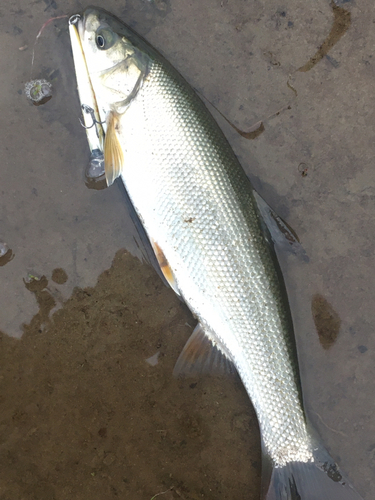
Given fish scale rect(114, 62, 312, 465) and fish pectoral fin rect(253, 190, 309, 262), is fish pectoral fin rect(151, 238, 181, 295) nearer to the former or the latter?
fish scale rect(114, 62, 312, 465)

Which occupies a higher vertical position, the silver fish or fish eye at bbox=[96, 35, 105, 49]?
fish eye at bbox=[96, 35, 105, 49]

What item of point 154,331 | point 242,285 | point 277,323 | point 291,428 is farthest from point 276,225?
point 291,428

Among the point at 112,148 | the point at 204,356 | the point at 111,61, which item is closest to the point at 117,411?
the point at 204,356

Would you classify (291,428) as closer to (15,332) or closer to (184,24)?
(15,332)

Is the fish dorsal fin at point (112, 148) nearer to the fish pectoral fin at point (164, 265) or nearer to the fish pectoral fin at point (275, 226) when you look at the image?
the fish pectoral fin at point (164, 265)

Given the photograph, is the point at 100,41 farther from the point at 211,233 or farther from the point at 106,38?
the point at 211,233

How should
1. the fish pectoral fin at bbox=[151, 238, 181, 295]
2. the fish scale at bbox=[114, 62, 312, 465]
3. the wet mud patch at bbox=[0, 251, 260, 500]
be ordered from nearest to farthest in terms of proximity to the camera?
the fish scale at bbox=[114, 62, 312, 465] < the fish pectoral fin at bbox=[151, 238, 181, 295] < the wet mud patch at bbox=[0, 251, 260, 500]

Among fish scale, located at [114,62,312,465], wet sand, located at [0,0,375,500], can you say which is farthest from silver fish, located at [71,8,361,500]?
wet sand, located at [0,0,375,500]
